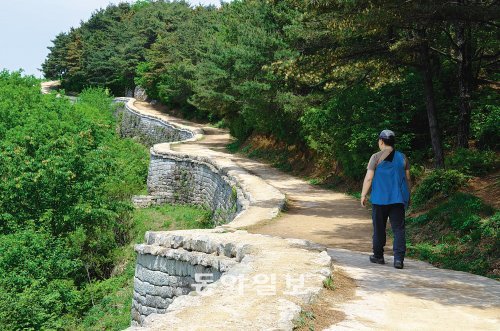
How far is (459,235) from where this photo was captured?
9.89 meters

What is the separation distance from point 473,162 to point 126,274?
1059cm

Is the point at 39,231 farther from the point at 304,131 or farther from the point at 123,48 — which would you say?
the point at 123,48

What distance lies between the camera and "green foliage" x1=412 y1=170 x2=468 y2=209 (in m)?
12.1

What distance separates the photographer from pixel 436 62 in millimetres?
15500

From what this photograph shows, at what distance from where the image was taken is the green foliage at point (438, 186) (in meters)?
12.1

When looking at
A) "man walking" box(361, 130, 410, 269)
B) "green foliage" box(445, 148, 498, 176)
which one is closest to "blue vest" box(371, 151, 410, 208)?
"man walking" box(361, 130, 410, 269)

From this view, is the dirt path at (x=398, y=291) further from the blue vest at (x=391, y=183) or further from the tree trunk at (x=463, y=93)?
the tree trunk at (x=463, y=93)

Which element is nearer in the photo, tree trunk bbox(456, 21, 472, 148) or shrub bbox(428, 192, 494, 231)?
shrub bbox(428, 192, 494, 231)

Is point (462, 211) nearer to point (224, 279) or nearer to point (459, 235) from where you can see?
point (459, 235)

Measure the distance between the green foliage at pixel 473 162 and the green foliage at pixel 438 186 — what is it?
0.61 m

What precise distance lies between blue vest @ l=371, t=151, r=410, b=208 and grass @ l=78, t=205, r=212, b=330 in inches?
257

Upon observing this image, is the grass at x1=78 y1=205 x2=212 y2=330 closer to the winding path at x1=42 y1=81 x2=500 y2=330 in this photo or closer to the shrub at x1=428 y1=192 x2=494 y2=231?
the winding path at x1=42 y1=81 x2=500 y2=330

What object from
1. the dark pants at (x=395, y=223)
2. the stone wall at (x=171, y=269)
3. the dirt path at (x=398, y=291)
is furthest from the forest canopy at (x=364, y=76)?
the stone wall at (x=171, y=269)

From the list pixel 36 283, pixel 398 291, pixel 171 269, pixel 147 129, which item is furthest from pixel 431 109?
pixel 147 129
